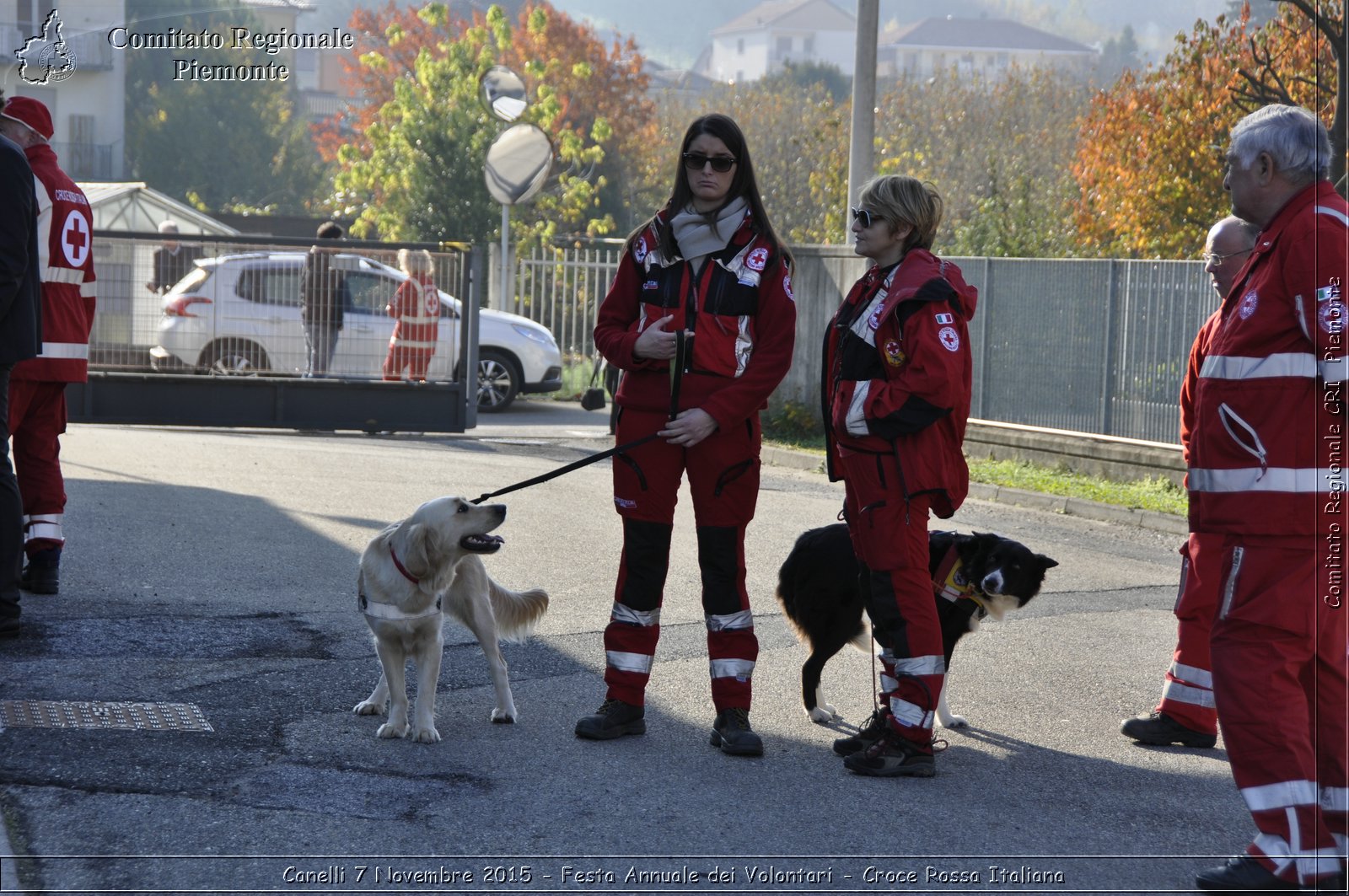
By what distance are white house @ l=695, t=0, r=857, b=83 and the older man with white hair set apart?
113925mm

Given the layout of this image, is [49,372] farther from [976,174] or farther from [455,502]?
[976,174]

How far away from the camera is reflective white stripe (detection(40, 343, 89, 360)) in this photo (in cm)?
661

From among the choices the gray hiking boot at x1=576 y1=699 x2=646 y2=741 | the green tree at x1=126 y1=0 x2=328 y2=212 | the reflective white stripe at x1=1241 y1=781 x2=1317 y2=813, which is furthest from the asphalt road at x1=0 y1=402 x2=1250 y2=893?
the green tree at x1=126 y1=0 x2=328 y2=212

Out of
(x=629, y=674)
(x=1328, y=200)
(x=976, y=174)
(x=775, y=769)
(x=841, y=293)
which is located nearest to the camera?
(x=1328, y=200)

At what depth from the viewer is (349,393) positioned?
13.2m

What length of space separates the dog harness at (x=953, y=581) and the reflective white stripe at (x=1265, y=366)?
1.53m

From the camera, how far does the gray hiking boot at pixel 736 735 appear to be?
494 centimetres

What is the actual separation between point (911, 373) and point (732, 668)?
1.27 m

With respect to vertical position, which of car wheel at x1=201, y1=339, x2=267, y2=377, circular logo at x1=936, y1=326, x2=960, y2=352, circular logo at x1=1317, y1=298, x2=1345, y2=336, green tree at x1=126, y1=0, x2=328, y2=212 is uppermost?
green tree at x1=126, y1=0, x2=328, y2=212

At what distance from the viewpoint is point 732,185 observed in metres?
5.09

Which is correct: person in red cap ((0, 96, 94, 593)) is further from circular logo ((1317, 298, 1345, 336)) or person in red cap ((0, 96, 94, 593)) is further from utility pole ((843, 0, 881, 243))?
utility pole ((843, 0, 881, 243))

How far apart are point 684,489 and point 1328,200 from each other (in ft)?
27.6

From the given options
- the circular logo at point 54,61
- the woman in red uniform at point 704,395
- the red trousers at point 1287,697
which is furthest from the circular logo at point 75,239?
the circular logo at point 54,61

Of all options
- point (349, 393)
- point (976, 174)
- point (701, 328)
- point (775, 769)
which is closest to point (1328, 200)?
point (701, 328)
